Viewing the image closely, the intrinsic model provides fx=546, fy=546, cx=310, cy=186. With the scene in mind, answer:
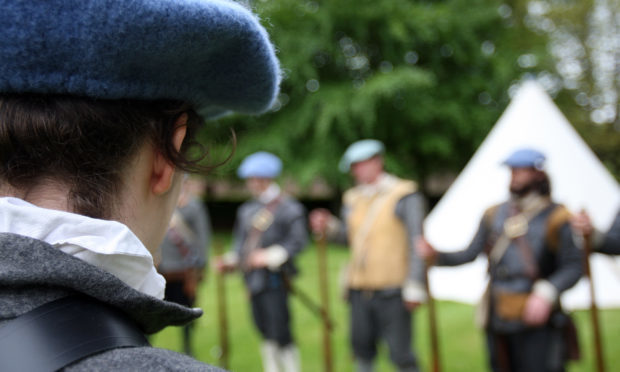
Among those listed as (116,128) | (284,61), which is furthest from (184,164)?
(284,61)

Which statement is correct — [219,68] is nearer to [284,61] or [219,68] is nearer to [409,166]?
[284,61]

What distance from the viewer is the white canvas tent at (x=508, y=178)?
7117 millimetres

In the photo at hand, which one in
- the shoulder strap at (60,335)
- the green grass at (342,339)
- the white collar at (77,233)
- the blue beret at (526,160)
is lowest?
the green grass at (342,339)

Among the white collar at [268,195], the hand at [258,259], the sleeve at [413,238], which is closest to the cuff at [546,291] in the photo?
the sleeve at [413,238]

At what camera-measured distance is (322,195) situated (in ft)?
89.9

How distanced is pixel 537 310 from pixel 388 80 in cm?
1364

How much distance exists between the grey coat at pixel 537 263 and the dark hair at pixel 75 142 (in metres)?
3.03

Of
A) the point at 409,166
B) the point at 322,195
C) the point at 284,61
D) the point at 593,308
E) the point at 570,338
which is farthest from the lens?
the point at 322,195

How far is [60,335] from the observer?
1.98ft

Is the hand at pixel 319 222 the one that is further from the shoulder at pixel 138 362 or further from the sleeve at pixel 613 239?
the shoulder at pixel 138 362

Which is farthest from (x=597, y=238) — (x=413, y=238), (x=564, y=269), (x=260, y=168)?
(x=260, y=168)

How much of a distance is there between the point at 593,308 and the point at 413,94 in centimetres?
1376

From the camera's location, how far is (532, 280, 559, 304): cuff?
3.20 metres

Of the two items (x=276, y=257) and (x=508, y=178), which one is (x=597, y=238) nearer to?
(x=276, y=257)
